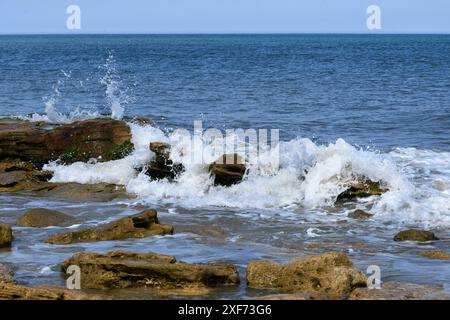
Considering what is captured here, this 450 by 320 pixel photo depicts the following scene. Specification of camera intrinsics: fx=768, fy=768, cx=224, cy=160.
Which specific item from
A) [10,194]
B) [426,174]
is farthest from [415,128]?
[10,194]

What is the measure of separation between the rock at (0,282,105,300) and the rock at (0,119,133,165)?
26.1 feet

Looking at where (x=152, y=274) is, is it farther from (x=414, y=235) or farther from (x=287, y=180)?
(x=287, y=180)

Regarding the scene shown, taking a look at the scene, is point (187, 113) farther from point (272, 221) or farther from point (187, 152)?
point (272, 221)

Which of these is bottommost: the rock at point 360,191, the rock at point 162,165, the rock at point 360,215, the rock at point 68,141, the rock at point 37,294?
the rock at point 360,215

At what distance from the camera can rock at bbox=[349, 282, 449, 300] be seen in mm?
6820

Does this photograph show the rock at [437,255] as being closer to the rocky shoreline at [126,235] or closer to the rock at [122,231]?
the rocky shoreline at [126,235]

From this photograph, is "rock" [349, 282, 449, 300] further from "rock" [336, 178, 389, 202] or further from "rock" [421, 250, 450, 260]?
"rock" [336, 178, 389, 202]

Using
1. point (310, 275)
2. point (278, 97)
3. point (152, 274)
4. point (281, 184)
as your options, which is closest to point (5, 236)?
point (152, 274)

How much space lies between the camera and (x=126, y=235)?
393 inches

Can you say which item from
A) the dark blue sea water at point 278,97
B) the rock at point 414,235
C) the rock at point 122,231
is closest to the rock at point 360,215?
the rock at point 414,235

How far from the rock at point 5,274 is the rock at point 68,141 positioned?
266 inches

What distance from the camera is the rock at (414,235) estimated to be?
33.6 ft

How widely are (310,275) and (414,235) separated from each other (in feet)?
10.2

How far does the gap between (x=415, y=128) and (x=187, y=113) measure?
720cm
